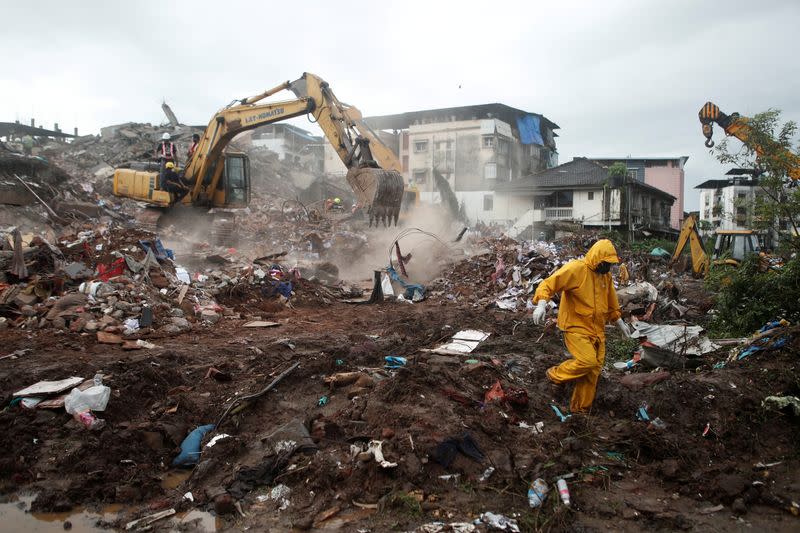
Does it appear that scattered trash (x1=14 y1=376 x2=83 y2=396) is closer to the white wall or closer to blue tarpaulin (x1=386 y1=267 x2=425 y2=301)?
blue tarpaulin (x1=386 y1=267 x2=425 y2=301)

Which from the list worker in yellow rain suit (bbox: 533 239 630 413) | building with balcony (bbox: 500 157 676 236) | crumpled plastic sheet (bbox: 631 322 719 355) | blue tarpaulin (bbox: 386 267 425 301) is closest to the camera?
worker in yellow rain suit (bbox: 533 239 630 413)

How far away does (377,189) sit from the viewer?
391 inches

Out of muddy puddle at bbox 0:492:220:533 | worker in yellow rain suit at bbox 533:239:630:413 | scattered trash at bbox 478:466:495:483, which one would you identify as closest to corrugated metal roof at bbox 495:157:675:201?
worker in yellow rain suit at bbox 533:239:630:413

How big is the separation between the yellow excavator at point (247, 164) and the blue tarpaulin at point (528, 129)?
31414 mm

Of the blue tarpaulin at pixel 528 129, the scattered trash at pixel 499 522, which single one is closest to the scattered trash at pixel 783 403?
the scattered trash at pixel 499 522

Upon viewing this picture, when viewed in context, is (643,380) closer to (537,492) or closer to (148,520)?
(537,492)

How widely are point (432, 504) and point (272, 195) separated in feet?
81.3

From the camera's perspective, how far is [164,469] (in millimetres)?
4070

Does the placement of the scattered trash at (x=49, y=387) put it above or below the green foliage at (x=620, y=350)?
above

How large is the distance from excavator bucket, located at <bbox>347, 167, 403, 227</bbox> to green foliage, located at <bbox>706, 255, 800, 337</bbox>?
5391mm

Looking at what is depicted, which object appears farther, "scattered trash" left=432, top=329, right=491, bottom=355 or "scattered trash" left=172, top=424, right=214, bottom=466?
"scattered trash" left=432, top=329, right=491, bottom=355

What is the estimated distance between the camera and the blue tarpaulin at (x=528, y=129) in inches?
1671

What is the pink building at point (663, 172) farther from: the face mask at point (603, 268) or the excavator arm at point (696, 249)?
the face mask at point (603, 268)

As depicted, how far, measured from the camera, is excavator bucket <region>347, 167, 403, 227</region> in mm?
10000
